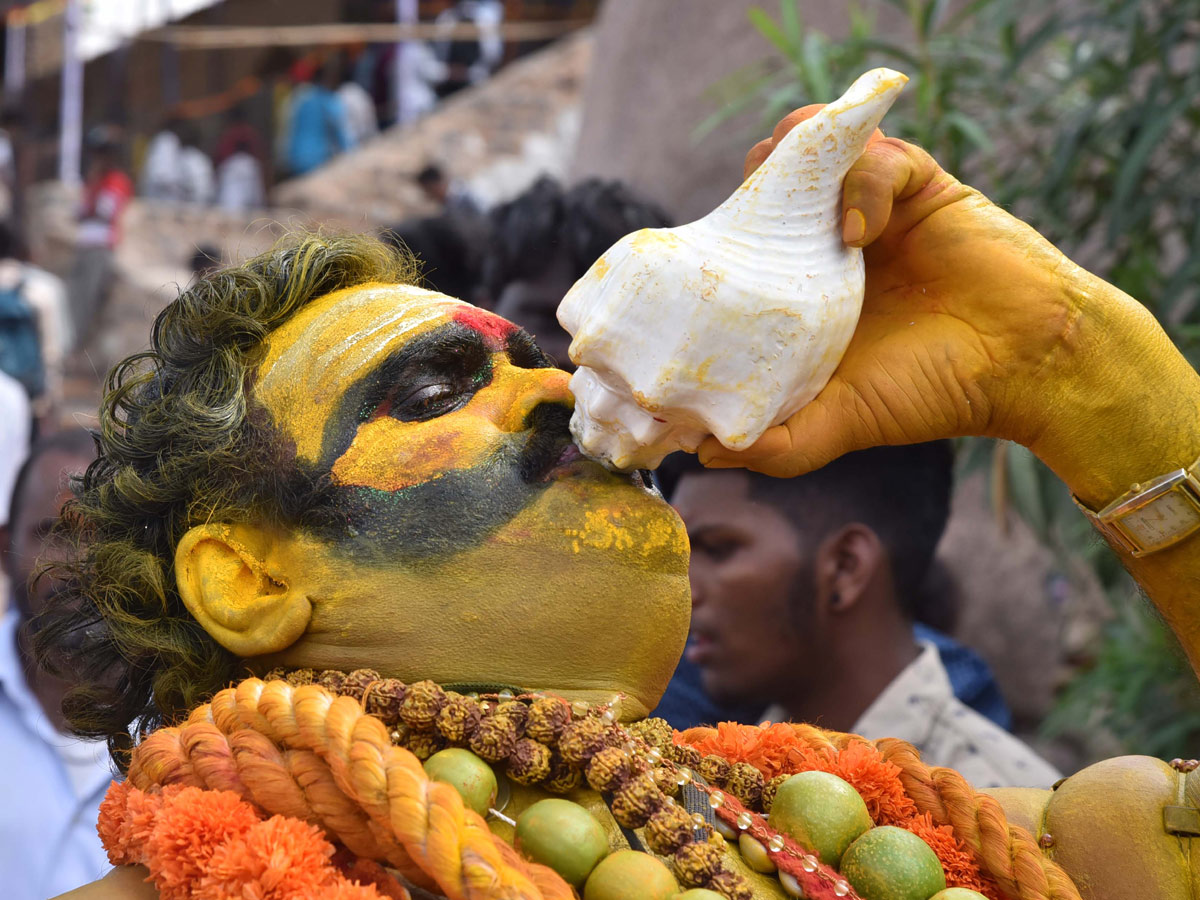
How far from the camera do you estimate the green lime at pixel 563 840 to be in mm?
1535

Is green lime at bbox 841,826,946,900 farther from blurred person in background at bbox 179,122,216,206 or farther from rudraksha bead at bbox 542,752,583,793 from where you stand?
blurred person in background at bbox 179,122,216,206

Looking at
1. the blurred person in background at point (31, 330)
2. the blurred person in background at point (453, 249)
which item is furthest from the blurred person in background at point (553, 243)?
the blurred person in background at point (31, 330)

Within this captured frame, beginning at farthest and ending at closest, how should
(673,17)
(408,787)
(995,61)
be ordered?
(673,17) < (995,61) < (408,787)

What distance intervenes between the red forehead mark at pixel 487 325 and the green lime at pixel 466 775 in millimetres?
658

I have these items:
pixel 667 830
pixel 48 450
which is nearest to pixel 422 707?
pixel 667 830

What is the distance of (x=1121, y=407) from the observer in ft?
5.84

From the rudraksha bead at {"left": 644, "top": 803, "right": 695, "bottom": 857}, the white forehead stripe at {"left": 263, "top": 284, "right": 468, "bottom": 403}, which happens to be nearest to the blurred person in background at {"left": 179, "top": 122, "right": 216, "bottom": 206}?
the white forehead stripe at {"left": 263, "top": 284, "right": 468, "bottom": 403}

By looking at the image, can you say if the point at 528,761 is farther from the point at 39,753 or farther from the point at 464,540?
the point at 39,753

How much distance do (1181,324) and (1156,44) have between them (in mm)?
950

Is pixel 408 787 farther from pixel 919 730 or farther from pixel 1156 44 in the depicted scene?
pixel 1156 44

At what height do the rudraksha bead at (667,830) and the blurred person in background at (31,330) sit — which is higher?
the rudraksha bead at (667,830)

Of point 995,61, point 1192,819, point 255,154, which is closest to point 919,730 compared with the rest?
point 1192,819

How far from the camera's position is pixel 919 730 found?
3287 millimetres

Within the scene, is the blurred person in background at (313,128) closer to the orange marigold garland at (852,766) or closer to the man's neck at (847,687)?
the man's neck at (847,687)
